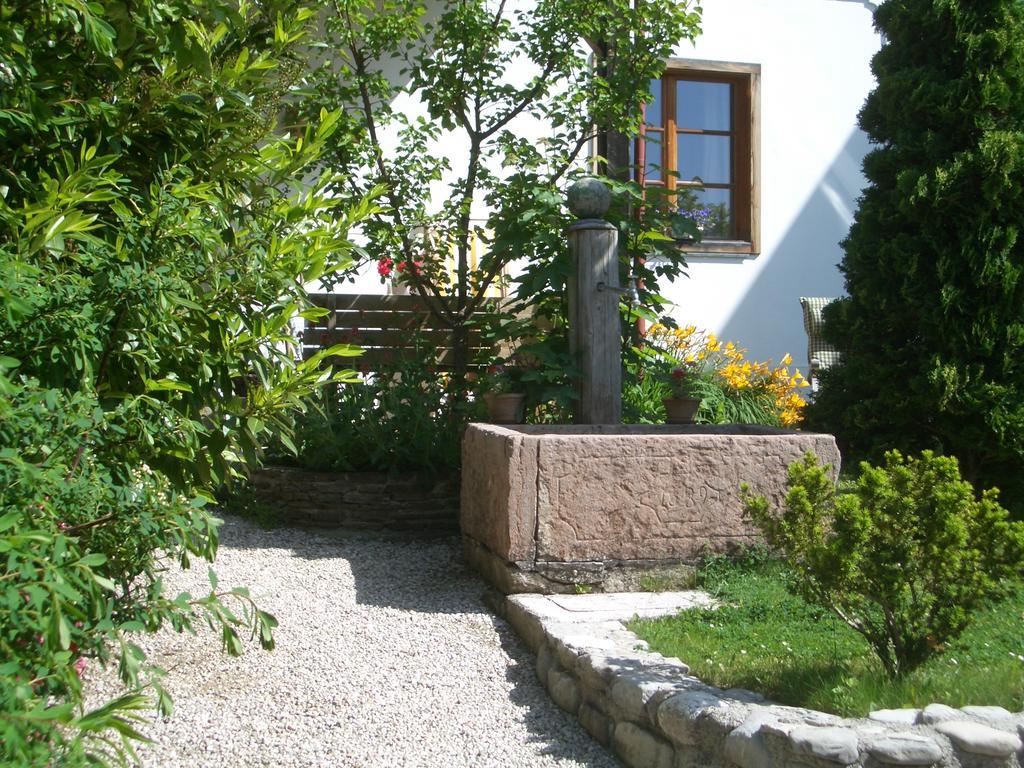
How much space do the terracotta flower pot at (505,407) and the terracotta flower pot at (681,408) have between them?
2.98 ft

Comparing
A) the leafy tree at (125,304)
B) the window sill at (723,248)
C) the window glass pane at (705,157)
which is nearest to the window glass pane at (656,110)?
the window glass pane at (705,157)

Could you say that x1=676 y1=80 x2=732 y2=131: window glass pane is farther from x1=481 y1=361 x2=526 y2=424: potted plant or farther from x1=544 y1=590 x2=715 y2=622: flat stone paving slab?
x1=544 y1=590 x2=715 y2=622: flat stone paving slab

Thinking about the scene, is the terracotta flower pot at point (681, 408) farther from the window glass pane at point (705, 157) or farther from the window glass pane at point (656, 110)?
the window glass pane at point (656, 110)

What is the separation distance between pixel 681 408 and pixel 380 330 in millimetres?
2197

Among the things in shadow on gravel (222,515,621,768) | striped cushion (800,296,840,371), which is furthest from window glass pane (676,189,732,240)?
shadow on gravel (222,515,621,768)

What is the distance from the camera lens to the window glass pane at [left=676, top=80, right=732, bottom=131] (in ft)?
30.5

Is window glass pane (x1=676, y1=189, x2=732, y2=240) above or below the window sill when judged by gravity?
above

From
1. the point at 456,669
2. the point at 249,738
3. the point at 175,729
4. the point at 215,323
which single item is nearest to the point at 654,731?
the point at 456,669

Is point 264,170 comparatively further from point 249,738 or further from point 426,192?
point 426,192

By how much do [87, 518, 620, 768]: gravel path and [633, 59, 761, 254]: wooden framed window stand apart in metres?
5.51

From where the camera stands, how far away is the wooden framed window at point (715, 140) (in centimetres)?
909

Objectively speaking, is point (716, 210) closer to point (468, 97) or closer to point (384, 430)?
point (468, 97)

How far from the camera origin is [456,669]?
366 centimetres

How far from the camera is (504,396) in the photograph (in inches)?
208
